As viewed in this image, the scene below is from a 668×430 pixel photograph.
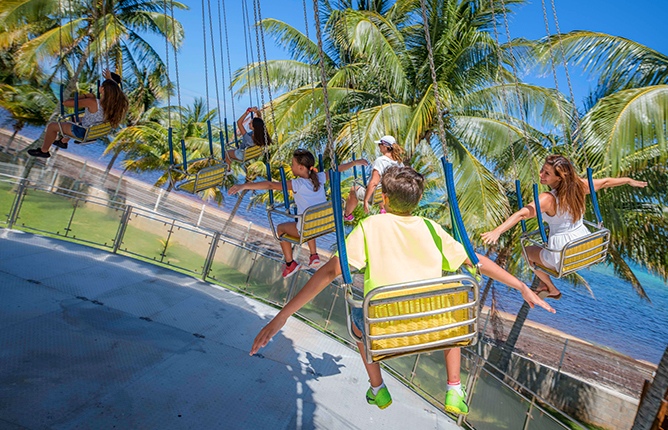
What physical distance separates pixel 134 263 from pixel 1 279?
7.27ft

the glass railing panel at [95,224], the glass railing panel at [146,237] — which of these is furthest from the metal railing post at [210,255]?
the glass railing panel at [95,224]

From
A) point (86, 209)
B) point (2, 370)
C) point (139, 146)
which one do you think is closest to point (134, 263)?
point (86, 209)

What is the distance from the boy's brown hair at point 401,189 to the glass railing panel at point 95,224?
729 centimetres

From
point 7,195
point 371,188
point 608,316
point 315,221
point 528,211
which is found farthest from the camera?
point 608,316

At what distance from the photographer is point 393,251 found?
2029 mm

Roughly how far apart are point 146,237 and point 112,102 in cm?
312

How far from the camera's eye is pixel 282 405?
4.65 metres

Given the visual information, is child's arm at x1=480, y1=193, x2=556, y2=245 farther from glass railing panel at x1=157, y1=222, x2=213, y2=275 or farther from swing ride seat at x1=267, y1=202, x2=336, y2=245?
glass railing panel at x1=157, y1=222, x2=213, y2=275

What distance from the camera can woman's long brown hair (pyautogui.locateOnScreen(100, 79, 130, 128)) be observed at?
18.0ft

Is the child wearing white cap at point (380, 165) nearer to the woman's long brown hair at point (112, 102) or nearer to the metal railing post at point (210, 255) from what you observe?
the woman's long brown hair at point (112, 102)

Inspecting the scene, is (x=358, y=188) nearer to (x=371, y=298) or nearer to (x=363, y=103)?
(x=371, y=298)

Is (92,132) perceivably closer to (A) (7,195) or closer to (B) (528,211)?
(A) (7,195)

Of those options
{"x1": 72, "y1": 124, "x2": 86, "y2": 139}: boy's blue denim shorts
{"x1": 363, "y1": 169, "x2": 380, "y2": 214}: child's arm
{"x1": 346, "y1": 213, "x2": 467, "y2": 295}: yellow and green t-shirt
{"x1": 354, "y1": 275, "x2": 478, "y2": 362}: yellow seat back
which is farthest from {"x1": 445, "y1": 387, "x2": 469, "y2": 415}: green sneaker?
{"x1": 72, "y1": 124, "x2": 86, "y2": 139}: boy's blue denim shorts

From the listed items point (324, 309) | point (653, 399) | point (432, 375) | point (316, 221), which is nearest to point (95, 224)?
point (324, 309)
